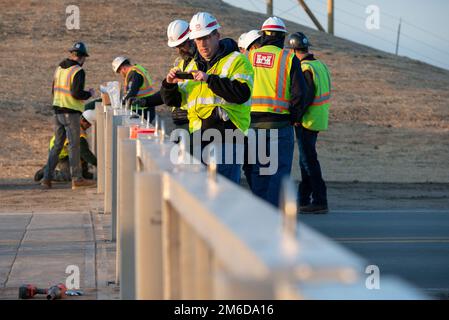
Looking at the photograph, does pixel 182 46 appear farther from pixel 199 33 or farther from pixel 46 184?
pixel 46 184

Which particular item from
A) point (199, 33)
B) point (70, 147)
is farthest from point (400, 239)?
point (70, 147)

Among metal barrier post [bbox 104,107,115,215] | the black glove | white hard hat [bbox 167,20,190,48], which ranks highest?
white hard hat [bbox 167,20,190,48]

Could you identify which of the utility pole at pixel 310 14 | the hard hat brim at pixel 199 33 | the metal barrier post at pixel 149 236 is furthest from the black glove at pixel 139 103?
the utility pole at pixel 310 14

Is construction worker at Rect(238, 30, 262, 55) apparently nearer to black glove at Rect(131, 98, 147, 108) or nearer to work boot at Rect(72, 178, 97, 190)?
black glove at Rect(131, 98, 147, 108)

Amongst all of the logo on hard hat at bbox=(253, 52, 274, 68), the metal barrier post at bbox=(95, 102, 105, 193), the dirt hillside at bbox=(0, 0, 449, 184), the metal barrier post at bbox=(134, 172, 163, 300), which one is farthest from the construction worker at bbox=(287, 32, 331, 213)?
the metal barrier post at bbox=(134, 172, 163, 300)

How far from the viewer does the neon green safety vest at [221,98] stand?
8914 millimetres

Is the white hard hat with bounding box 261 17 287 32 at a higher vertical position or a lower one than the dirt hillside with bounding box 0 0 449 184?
lower

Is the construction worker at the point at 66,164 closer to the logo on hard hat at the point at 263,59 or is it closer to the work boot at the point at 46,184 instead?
the work boot at the point at 46,184

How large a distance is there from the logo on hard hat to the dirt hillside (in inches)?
275

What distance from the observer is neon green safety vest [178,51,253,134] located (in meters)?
8.91

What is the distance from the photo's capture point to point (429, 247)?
1109cm

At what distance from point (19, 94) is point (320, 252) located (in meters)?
26.8

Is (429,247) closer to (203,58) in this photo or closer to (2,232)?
(203,58)

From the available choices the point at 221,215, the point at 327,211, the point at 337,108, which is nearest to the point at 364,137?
the point at 337,108
